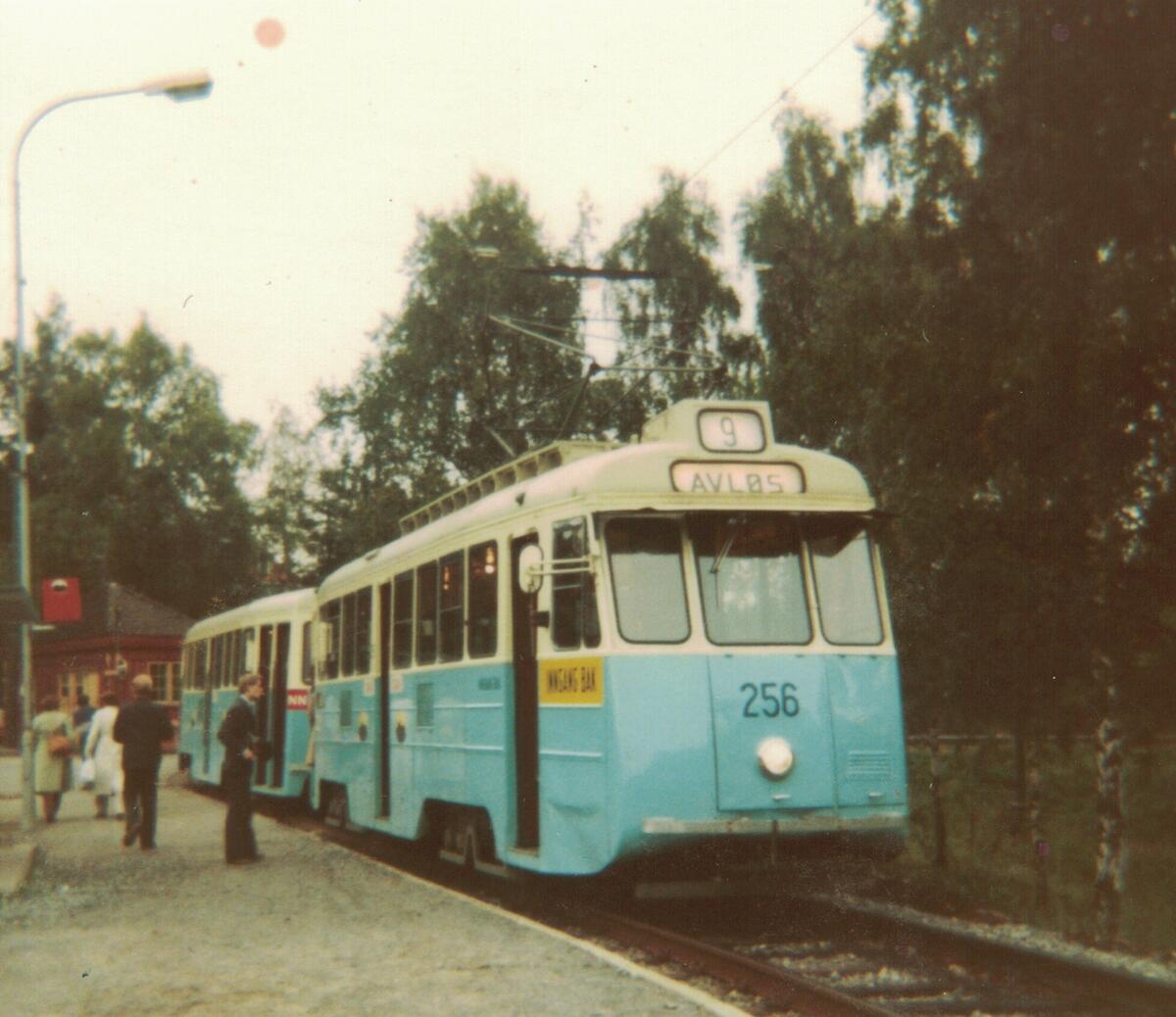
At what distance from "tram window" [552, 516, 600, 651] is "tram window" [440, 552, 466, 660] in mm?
1990

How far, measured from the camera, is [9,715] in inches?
2207

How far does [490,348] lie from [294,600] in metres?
20.4

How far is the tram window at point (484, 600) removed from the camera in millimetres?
11797

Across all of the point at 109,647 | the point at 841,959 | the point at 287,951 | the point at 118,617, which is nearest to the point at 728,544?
the point at 841,959

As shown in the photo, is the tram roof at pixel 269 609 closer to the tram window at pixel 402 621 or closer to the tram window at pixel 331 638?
the tram window at pixel 331 638

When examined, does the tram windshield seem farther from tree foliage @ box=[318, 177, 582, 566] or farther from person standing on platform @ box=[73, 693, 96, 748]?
tree foliage @ box=[318, 177, 582, 566]

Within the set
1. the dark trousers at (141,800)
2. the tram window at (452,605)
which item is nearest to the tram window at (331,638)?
the dark trousers at (141,800)

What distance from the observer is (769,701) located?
10.1 metres

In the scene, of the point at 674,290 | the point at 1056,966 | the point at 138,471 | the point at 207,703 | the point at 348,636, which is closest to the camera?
the point at 1056,966

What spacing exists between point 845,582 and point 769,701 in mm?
1048

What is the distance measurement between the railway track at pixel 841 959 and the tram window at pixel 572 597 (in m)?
1.80

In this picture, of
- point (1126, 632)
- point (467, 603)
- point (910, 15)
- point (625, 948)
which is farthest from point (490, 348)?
point (625, 948)

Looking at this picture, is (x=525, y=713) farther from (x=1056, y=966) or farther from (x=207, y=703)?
(x=207, y=703)

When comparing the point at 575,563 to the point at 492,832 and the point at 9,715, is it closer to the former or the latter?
the point at 492,832
